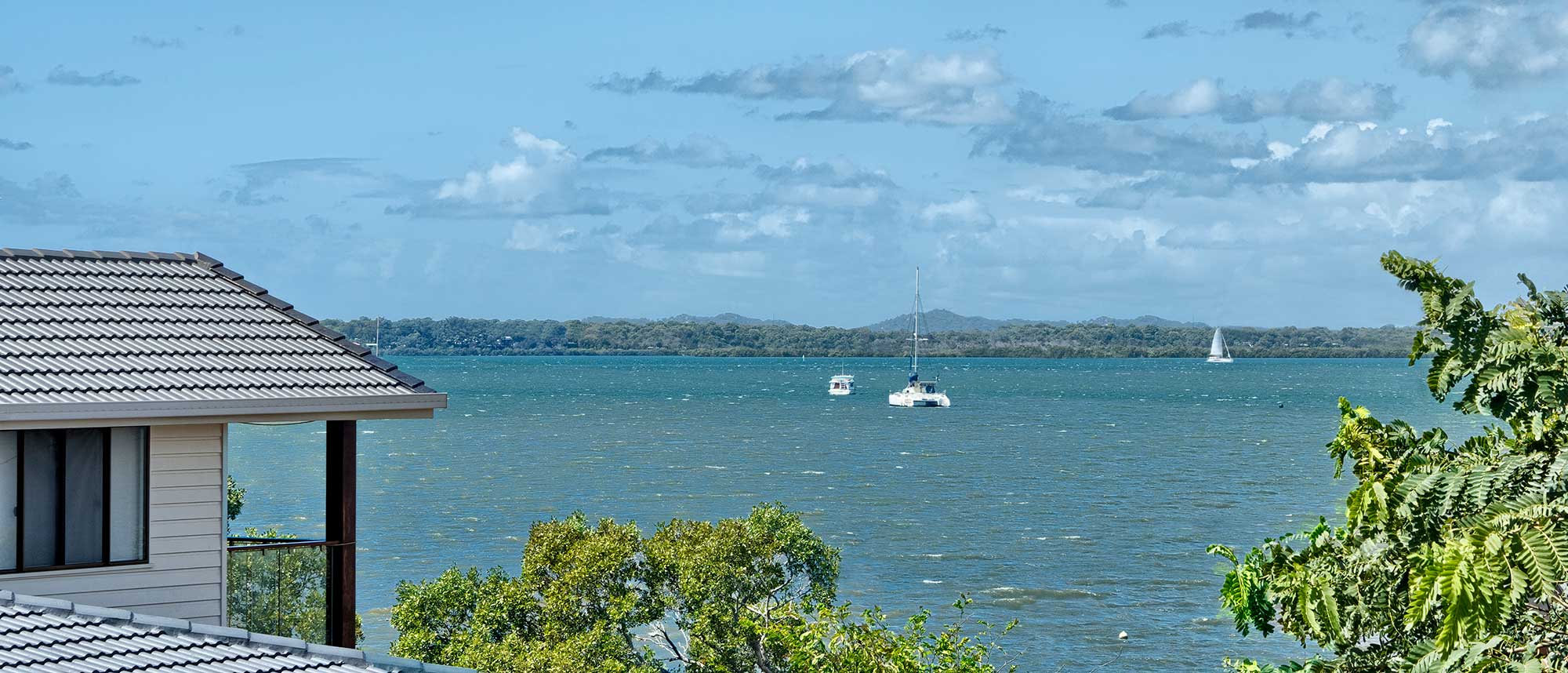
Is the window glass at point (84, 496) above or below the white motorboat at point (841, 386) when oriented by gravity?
above

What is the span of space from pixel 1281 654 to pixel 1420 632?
80.4ft

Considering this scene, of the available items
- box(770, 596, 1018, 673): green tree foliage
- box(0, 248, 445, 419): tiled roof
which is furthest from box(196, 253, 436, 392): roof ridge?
box(770, 596, 1018, 673): green tree foliage

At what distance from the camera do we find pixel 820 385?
599ft

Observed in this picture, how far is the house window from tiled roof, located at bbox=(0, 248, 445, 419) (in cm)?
36

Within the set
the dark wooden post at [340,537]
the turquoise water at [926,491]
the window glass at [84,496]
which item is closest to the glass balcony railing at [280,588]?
the dark wooden post at [340,537]

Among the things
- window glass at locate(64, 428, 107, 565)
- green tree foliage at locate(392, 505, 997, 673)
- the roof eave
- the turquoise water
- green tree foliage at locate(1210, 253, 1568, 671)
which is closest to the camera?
green tree foliage at locate(1210, 253, 1568, 671)

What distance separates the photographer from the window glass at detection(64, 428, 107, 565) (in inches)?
369

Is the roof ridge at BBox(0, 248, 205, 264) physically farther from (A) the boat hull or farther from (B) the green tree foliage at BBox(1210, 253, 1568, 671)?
(A) the boat hull

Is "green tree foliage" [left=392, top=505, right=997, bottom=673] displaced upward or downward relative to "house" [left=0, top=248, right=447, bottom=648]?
downward

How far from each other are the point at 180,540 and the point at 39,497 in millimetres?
895

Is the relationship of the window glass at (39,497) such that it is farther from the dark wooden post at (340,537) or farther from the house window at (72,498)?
the dark wooden post at (340,537)

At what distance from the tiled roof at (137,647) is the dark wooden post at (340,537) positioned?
1.56 metres

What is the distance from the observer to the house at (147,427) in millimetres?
9188

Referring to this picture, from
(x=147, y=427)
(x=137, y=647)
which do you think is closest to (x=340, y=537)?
(x=147, y=427)
